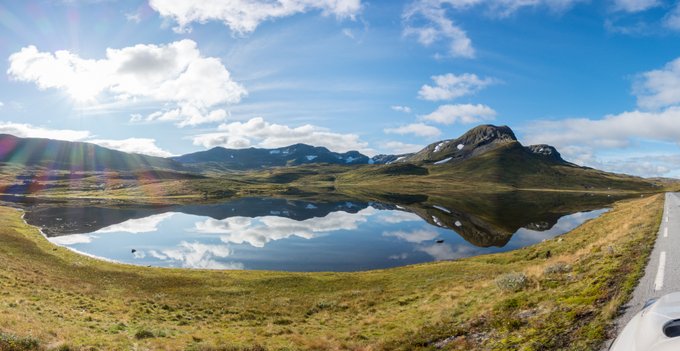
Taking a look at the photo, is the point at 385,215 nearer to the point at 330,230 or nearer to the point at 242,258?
the point at 330,230

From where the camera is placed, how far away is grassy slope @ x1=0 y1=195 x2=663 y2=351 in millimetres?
15508

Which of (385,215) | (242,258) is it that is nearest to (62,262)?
(242,258)

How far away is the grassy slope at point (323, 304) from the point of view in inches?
611

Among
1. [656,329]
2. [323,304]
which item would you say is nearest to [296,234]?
[323,304]

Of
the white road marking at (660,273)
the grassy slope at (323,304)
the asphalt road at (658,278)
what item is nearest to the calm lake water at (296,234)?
the grassy slope at (323,304)

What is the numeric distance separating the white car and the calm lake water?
52.3m

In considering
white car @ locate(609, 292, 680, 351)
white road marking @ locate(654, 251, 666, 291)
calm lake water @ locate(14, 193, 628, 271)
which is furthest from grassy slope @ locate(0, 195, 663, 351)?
calm lake water @ locate(14, 193, 628, 271)

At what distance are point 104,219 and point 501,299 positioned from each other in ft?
409

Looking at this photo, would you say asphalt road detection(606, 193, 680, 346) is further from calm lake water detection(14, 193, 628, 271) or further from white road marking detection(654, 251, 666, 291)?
calm lake water detection(14, 193, 628, 271)

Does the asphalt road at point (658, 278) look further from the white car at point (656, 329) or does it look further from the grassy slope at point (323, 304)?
the white car at point (656, 329)

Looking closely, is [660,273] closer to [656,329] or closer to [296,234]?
[656,329]

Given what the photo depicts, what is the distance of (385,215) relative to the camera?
12525 centimetres

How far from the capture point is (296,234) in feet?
296

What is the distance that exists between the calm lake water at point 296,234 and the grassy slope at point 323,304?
14251 mm
